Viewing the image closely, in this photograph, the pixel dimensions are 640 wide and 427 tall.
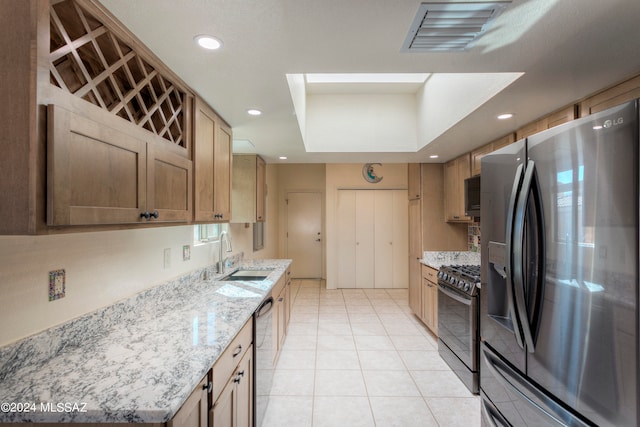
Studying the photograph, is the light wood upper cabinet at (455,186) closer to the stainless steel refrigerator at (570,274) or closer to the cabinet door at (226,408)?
the stainless steel refrigerator at (570,274)

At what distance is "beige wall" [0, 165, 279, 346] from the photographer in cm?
101

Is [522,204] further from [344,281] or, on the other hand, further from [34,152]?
[344,281]

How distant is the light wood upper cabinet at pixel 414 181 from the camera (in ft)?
13.4

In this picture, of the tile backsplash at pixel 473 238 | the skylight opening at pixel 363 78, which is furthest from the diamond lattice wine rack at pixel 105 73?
the tile backsplash at pixel 473 238

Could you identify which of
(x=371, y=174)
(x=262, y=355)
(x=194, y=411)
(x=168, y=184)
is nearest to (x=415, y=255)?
(x=371, y=174)

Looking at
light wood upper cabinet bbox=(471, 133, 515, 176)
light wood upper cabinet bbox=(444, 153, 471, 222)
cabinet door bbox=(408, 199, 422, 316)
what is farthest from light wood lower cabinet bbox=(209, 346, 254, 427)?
light wood upper cabinet bbox=(444, 153, 471, 222)

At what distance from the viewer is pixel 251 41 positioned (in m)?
1.31

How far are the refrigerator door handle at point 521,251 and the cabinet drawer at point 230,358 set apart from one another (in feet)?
4.39

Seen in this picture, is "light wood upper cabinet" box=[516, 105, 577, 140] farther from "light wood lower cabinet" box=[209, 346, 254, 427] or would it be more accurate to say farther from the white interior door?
the white interior door

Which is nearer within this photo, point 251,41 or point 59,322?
point 59,322

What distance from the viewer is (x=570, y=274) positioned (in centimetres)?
106

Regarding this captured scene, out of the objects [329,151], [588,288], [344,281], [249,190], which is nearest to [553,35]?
[588,288]

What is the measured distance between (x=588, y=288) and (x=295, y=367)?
2.45 m

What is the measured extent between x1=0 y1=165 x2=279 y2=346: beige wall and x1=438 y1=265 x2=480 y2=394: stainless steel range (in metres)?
2.47
